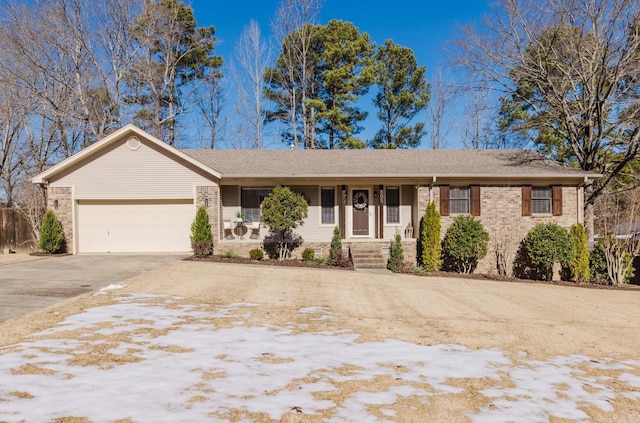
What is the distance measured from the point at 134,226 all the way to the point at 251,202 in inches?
168

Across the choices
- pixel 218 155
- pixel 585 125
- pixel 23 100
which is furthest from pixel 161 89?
pixel 585 125

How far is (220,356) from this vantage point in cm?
430

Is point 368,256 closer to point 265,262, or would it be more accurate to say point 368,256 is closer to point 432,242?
point 432,242

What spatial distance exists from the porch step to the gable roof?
5567 mm

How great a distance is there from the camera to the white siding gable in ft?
45.3

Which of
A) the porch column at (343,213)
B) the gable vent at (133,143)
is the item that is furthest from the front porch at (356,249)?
the gable vent at (133,143)

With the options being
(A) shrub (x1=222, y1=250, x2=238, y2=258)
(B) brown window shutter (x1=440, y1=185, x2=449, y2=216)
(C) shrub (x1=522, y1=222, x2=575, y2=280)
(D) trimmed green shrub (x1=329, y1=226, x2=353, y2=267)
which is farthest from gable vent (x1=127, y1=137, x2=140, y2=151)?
(C) shrub (x1=522, y1=222, x2=575, y2=280)

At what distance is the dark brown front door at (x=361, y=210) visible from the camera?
15.1 meters

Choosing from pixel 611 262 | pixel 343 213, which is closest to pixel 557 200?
pixel 611 262

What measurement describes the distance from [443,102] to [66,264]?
2475 centimetres

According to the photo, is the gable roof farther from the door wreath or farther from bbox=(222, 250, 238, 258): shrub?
the door wreath

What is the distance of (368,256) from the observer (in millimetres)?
13961

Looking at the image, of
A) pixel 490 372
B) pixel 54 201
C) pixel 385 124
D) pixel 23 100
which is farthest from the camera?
pixel 385 124

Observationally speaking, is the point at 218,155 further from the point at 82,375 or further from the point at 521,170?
the point at 82,375
